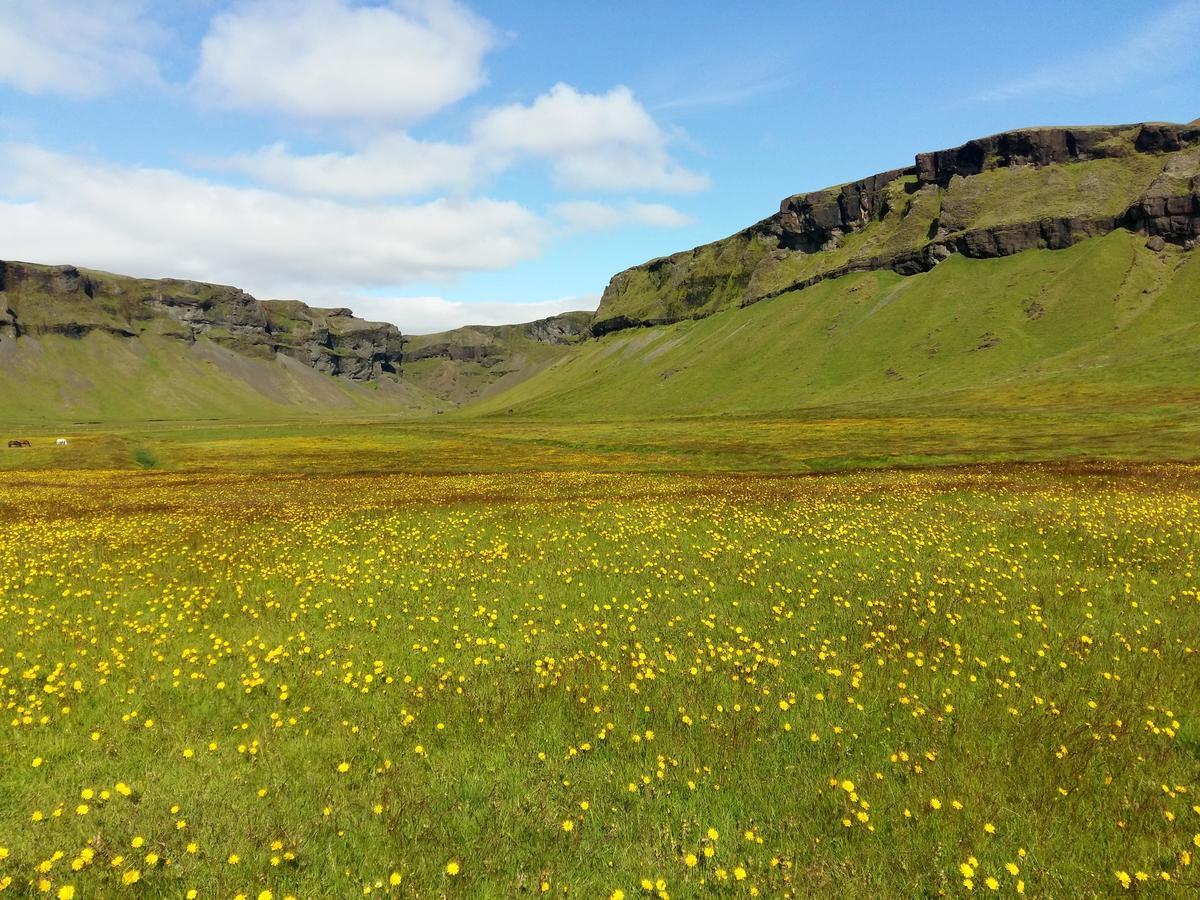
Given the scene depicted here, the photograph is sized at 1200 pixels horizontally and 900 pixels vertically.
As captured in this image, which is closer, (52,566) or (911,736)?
(911,736)

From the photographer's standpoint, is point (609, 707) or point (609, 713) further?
point (609, 707)

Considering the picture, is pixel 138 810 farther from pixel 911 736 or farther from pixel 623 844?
pixel 911 736

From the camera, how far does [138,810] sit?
24.3 feet

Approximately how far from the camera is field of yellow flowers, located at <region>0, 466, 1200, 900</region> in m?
6.71

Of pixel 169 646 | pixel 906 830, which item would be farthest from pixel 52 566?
pixel 906 830

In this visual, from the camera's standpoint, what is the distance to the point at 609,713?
9.90 meters

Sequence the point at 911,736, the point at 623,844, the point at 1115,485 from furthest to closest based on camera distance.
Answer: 1. the point at 1115,485
2. the point at 911,736
3. the point at 623,844

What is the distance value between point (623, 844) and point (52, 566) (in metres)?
18.9

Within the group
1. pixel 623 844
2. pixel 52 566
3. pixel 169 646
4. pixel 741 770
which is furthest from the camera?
pixel 52 566

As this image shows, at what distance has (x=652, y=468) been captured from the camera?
57.1m

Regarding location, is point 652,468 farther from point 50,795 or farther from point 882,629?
point 50,795

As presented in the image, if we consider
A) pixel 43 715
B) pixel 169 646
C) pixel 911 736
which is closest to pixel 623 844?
pixel 911 736

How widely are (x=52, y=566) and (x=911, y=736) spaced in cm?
2198

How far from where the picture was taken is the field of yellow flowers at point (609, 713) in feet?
22.0
